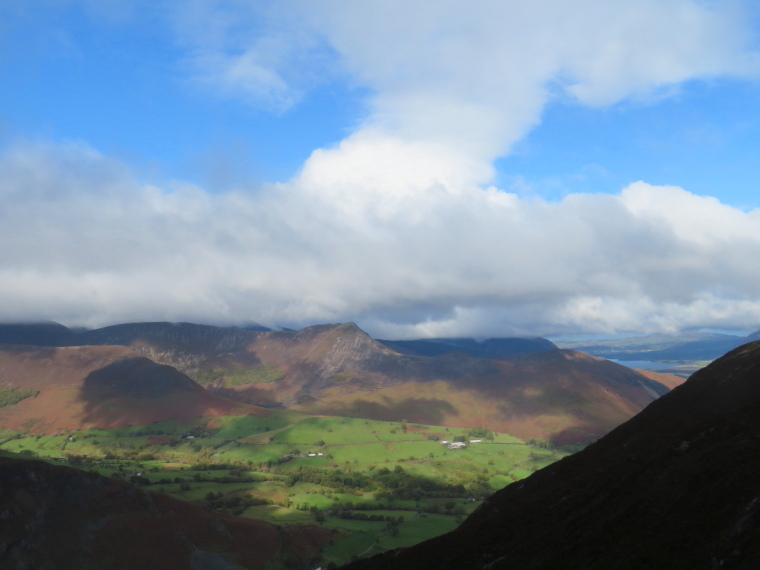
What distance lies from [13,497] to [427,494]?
140870 mm

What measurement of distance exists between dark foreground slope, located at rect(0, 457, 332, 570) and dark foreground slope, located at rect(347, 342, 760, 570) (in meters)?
66.7

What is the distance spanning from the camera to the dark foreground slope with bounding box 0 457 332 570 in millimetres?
105375

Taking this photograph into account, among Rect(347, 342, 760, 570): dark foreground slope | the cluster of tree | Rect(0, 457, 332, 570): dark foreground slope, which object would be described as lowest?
the cluster of tree

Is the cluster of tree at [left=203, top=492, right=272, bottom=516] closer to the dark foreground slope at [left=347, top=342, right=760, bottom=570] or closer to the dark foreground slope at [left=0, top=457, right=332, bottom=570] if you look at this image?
the dark foreground slope at [left=0, top=457, right=332, bottom=570]

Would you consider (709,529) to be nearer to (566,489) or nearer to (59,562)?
(566,489)

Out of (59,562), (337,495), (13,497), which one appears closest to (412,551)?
(59,562)

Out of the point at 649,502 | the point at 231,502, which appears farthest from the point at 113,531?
the point at 649,502

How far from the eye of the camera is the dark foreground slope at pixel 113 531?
4149 inches

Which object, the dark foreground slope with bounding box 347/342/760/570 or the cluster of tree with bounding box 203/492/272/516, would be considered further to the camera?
the cluster of tree with bounding box 203/492/272/516

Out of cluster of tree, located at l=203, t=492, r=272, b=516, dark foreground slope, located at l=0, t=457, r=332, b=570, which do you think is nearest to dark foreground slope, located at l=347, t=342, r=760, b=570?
dark foreground slope, located at l=0, t=457, r=332, b=570

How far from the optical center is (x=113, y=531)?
376 feet

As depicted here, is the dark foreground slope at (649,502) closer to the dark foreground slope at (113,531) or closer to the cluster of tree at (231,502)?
the dark foreground slope at (113,531)

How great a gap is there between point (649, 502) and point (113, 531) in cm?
11692

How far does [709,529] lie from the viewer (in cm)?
4006
